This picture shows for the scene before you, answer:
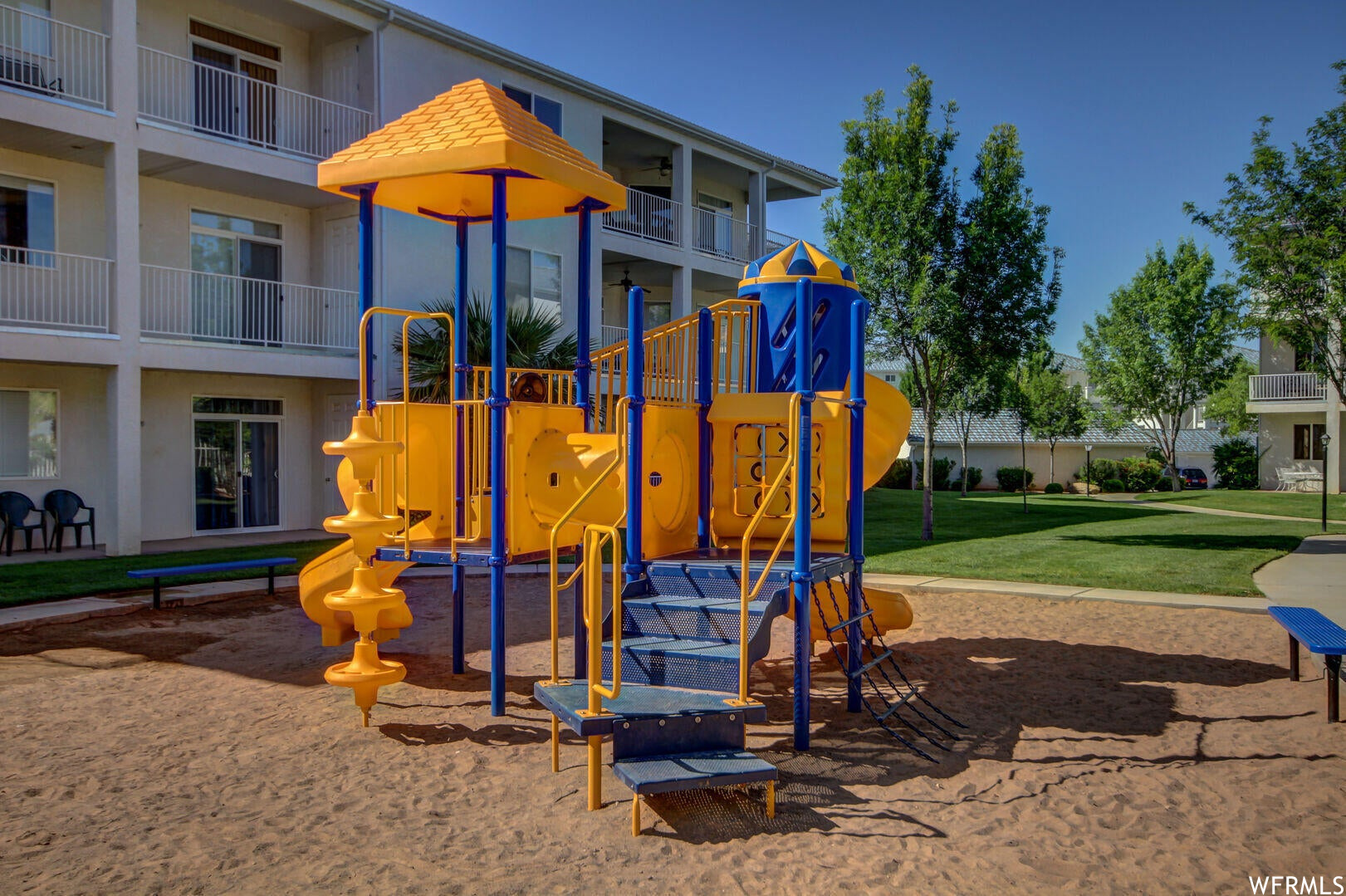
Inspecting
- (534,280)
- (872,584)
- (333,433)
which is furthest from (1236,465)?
(333,433)

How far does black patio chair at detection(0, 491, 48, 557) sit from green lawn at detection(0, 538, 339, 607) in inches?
39.6

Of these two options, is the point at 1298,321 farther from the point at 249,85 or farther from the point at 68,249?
the point at 68,249

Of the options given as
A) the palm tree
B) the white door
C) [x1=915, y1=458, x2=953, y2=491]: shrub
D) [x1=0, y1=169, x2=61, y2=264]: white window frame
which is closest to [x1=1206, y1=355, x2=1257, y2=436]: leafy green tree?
[x1=915, y1=458, x2=953, y2=491]: shrub

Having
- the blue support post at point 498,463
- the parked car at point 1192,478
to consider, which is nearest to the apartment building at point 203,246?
the blue support post at point 498,463

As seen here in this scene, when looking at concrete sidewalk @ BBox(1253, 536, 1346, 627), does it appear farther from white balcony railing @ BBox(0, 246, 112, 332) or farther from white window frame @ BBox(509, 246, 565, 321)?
white balcony railing @ BBox(0, 246, 112, 332)

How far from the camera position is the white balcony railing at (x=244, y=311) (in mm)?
17422

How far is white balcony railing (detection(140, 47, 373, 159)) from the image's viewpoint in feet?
57.9

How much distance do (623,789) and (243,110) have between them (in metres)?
17.8

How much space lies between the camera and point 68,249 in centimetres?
1689

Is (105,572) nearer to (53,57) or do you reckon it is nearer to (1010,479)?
(53,57)

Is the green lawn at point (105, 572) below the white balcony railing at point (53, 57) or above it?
below

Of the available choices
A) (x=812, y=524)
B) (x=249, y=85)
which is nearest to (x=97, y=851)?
(x=812, y=524)

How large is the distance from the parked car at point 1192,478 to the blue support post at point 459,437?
47979mm

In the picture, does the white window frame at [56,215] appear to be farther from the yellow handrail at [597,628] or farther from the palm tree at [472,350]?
the yellow handrail at [597,628]
